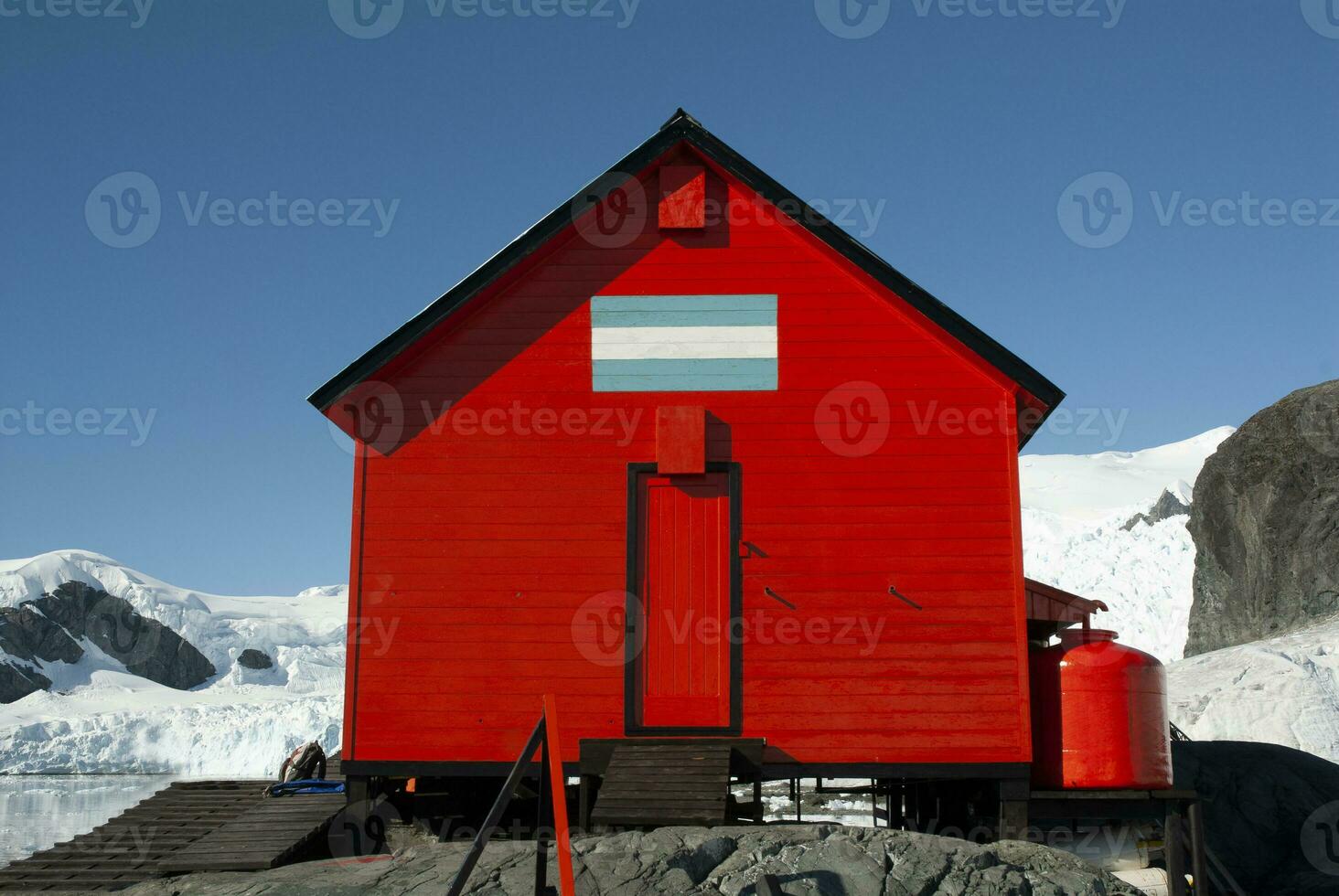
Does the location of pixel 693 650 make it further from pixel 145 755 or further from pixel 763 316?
pixel 145 755

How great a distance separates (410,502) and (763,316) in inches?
175

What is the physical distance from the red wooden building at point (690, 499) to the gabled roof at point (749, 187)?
29mm

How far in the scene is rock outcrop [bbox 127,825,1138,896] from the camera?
31.7 feet

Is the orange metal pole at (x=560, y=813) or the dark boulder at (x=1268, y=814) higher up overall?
the orange metal pole at (x=560, y=813)

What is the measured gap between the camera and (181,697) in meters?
122

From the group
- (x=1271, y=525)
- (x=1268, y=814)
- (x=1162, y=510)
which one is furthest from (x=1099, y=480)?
(x=1268, y=814)

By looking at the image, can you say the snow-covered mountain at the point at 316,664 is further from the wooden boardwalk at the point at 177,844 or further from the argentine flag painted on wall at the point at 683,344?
the wooden boardwalk at the point at 177,844

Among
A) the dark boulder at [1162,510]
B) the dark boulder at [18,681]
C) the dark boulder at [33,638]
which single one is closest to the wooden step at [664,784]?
the dark boulder at [1162,510]

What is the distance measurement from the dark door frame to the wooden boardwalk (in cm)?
340

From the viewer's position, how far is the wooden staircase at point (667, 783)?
450 inches

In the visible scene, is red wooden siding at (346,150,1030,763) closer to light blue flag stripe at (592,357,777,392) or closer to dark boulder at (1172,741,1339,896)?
light blue flag stripe at (592,357,777,392)

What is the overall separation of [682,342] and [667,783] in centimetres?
481

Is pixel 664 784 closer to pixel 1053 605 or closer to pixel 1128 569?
pixel 1053 605

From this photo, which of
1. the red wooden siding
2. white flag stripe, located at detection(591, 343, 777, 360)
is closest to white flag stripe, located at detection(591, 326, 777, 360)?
white flag stripe, located at detection(591, 343, 777, 360)
